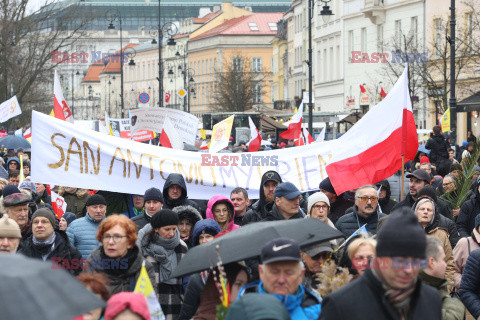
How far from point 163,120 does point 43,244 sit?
464 inches

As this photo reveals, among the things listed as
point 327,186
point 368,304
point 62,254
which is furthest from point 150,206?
point 368,304

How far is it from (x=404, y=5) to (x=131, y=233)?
47.7 metres

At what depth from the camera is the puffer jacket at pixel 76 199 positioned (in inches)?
490

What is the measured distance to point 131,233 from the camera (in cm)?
670

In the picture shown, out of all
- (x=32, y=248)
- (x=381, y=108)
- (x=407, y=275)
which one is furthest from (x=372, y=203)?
(x=407, y=275)

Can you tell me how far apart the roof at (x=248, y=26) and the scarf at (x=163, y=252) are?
11127cm

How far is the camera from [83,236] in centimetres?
920

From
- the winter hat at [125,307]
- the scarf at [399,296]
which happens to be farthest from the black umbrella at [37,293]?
the scarf at [399,296]

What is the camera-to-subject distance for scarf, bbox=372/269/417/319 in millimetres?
4293

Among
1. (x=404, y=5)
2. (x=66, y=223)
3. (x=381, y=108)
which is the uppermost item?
(x=404, y=5)

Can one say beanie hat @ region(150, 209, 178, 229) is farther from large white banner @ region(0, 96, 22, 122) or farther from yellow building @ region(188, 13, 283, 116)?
yellow building @ region(188, 13, 283, 116)

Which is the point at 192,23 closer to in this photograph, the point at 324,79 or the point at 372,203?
the point at 324,79

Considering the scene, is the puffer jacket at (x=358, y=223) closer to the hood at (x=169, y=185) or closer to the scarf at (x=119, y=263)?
the hood at (x=169, y=185)

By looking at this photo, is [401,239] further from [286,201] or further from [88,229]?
[88,229]
